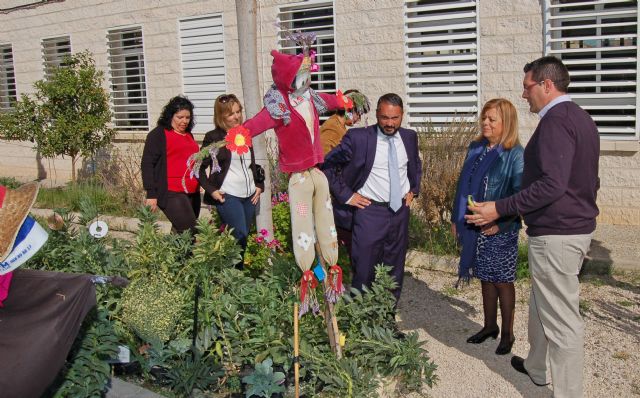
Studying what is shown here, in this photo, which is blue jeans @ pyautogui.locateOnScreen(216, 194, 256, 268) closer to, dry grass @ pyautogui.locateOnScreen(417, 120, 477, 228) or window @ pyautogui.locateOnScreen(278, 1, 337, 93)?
dry grass @ pyautogui.locateOnScreen(417, 120, 477, 228)

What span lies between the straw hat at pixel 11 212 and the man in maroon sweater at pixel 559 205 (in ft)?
8.91

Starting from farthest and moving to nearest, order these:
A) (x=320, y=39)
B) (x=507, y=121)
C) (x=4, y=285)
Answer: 1. (x=320, y=39)
2. (x=507, y=121)
3. (x=4, y=285)

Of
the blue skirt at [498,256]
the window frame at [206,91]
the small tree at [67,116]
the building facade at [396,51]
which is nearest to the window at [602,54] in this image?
the building facade at [396,51]

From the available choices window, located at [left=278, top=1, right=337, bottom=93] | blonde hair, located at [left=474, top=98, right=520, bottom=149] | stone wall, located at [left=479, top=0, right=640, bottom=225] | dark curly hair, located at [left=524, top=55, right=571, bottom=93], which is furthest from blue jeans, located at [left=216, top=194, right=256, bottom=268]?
window, located at [left=278, top=1, right=337, bottom=93]

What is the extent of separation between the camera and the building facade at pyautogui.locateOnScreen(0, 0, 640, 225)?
8.46m

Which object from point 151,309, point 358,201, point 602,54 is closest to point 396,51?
point 602,54

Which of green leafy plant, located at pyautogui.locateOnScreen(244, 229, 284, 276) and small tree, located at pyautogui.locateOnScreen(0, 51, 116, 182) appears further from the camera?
small tree, located at pyautogui.locateOnScreen(0, 51, 116, 182)

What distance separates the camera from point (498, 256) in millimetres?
5141

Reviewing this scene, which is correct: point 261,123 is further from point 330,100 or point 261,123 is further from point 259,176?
point 259,176

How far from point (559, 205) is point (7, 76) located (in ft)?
50.1

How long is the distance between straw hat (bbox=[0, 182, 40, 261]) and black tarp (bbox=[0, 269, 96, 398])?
42 centimetres

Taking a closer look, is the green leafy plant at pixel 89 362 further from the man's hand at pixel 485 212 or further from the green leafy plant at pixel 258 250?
the man's hand at pixel 485 212

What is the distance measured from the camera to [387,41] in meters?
10.0

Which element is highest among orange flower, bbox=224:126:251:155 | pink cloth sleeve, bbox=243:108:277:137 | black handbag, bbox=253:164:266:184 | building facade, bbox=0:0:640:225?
building facade, bbox=0:0:640:225
